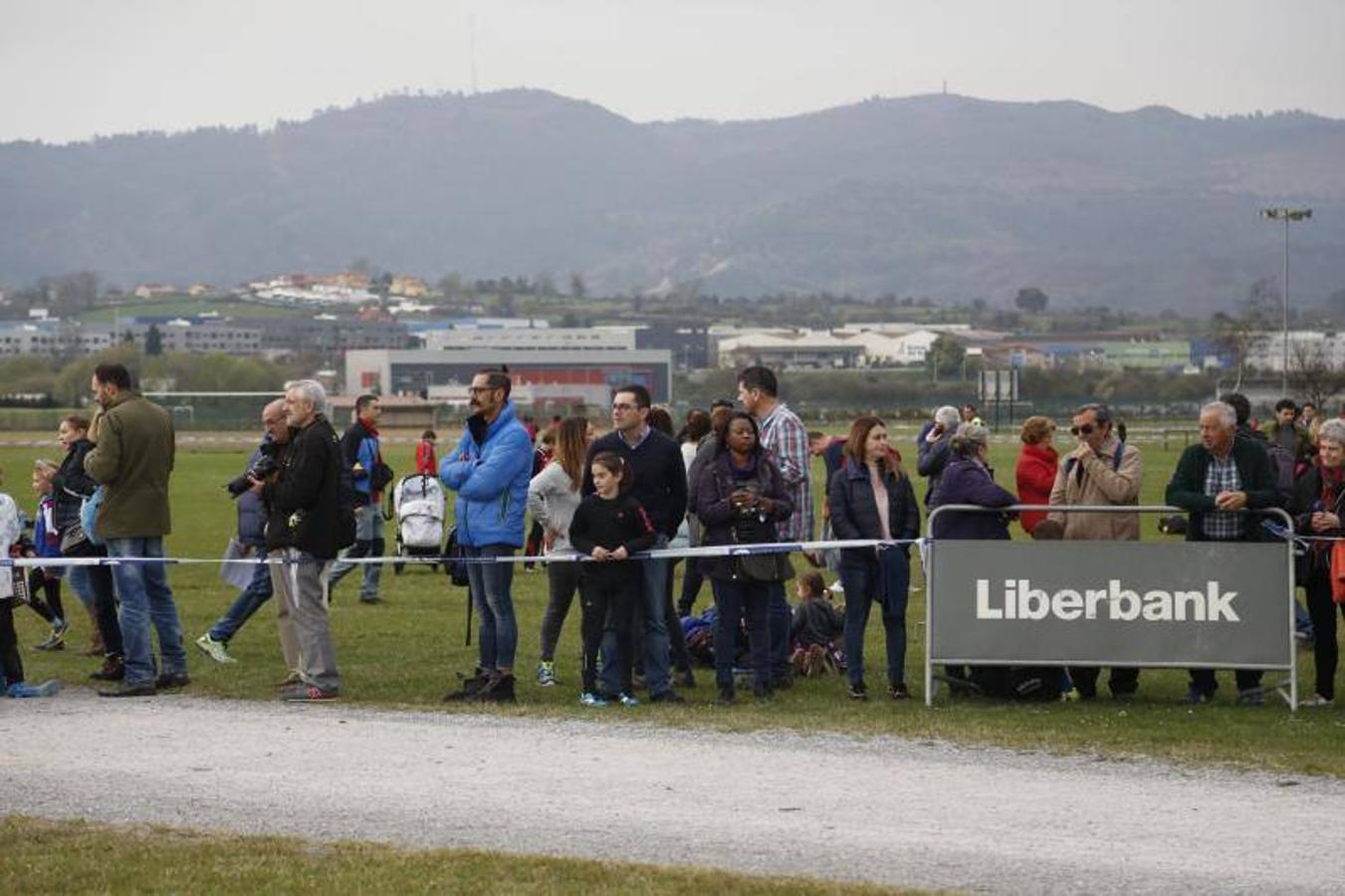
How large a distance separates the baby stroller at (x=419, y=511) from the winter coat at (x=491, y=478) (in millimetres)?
8354

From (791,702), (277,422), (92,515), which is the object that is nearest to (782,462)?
(791,702)

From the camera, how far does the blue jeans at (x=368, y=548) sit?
23.0 m

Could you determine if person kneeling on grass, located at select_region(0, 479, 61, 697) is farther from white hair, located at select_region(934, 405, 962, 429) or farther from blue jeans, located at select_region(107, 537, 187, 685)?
white hair, located at select_region(934, 405, 962, 429)

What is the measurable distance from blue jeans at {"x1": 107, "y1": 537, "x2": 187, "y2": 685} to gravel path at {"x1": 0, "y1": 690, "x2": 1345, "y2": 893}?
1349mm

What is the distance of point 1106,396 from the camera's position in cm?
13300

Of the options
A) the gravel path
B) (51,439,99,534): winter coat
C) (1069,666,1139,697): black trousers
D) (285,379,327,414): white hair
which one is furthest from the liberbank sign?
(51,439,99,534): winter coat

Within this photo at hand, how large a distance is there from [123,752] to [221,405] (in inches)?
4148

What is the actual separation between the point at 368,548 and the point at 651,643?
30.4ft

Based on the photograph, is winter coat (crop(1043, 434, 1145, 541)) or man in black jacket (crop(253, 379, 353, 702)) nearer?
winter coat (crop(1043, 434, 1145, 541))

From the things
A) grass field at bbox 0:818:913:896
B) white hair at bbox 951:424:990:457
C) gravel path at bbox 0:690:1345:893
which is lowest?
gravel path at bbox 0:690:1345:893

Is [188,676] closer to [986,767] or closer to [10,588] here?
[10,588]

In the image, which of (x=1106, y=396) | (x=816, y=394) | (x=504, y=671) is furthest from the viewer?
(x=816, y=394)

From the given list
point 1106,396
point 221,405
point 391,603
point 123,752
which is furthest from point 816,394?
point 123,752

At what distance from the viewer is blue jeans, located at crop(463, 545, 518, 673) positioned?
49.8 ft
